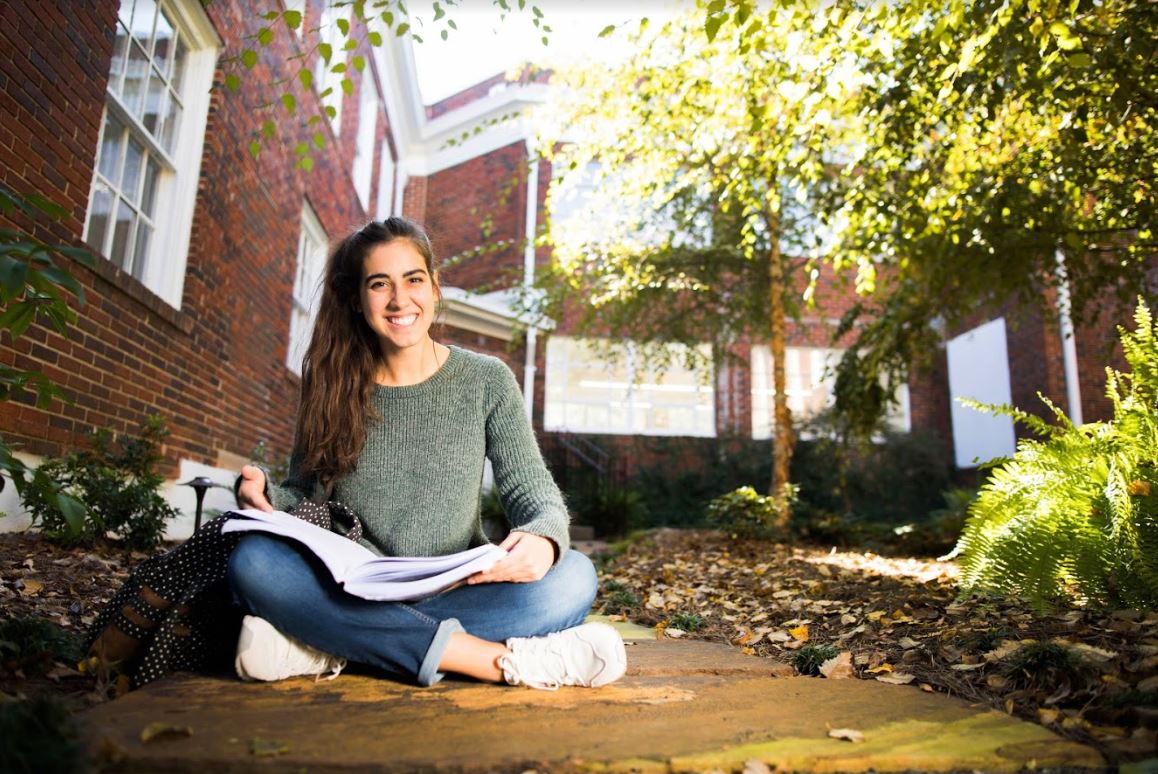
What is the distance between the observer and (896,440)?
12.4 m

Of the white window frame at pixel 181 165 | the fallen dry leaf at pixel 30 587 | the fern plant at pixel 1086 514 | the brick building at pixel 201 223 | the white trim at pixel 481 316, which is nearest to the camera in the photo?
the fern plant at pixel 1086 514

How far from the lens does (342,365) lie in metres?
2.36

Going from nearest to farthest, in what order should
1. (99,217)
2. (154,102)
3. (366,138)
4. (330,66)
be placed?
(99,217)
(154,102)
(330,66)
(366,138)

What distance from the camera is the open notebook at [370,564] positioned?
178 cm

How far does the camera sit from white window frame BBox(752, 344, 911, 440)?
13336 mm

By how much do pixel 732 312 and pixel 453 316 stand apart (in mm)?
4647

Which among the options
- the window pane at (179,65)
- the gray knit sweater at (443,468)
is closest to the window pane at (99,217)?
the window pane at (179,65)

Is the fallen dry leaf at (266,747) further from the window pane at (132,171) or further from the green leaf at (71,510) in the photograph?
the window pane at (132,171)

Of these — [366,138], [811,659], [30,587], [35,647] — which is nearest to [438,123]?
[366,138]

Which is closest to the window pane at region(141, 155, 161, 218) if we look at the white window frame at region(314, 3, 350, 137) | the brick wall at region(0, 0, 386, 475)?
the brick wall at region(0, 0, 386, 475)

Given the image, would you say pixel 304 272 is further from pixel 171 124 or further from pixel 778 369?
pixel 778 369

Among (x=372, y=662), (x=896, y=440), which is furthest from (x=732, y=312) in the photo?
(x=372, y=662)

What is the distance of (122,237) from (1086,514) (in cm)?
512

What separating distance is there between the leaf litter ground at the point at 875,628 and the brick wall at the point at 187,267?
0.76 metres
